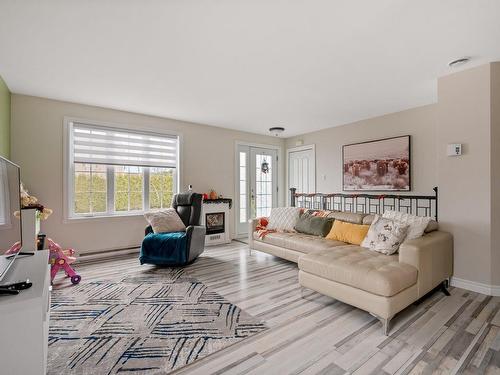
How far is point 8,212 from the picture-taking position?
164 cm

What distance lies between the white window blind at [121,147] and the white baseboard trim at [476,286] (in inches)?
178

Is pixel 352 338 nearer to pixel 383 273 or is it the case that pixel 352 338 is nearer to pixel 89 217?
pixel 383 273

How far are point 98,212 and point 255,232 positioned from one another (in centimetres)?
262

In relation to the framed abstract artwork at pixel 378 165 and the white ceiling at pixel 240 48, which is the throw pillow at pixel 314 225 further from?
the white ceiling at pixel 240 48

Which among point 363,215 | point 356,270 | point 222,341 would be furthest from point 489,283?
point 222,341

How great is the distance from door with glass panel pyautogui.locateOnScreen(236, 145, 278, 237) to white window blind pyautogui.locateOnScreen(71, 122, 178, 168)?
1.65 meters

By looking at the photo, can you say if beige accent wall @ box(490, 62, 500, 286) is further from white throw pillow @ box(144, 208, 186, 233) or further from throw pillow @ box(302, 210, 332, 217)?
white throw pillow @ box(144, 208, 186, 233)

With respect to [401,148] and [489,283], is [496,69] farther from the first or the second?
[489,283]

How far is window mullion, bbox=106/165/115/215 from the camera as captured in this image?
4113 mm

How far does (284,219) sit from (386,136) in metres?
2.39

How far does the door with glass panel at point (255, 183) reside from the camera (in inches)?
223

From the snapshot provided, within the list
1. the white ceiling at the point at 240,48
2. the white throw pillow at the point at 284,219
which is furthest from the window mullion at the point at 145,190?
the white throw pillow at the point at 284,219

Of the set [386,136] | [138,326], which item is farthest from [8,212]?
[386,136]

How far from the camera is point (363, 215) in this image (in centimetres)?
343
